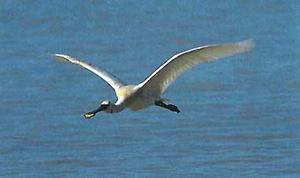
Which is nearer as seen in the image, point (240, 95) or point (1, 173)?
point (1, 173)

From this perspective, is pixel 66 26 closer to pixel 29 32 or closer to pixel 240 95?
pixel 29 32

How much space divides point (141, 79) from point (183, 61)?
4443 millimetres

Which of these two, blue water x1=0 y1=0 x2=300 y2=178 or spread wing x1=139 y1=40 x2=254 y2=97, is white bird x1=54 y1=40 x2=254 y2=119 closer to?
spread wing x1=139 y1=40 x2=254 y2=97

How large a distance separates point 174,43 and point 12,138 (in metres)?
4.29

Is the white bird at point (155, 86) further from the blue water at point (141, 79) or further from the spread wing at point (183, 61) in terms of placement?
the blue water at point (141, 79)

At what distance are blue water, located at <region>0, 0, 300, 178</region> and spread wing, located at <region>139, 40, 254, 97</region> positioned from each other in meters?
1.08

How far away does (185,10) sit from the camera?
60.2 ft

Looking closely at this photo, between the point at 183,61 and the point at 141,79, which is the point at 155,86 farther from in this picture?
the point at 141,79

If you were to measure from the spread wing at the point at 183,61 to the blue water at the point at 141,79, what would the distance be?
1.08 metres

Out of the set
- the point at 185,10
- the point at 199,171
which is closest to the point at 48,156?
the point at 199,171

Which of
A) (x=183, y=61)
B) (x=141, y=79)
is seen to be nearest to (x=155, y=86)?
(x=183, y=61)

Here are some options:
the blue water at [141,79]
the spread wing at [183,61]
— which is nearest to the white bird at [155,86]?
the spread wing at [183,61]

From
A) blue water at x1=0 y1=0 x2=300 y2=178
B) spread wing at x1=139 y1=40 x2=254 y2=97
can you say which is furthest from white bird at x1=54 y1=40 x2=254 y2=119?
blue water at x1=0 y1=0 x2=300 y2=178

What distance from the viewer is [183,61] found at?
1021 centimetres
